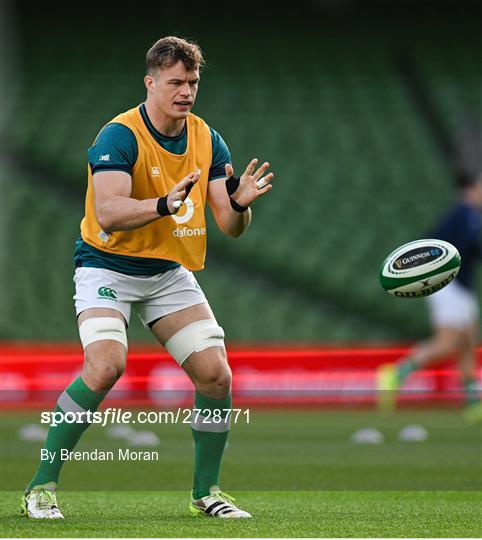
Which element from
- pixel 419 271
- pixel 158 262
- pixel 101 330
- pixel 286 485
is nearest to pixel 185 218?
pixel 158 262

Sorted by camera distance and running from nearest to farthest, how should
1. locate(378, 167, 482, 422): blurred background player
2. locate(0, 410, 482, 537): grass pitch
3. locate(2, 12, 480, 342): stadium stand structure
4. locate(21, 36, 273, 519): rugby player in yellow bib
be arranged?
1. locate(0, 410, 482, 537): grass pitch
2. locate(21, 36, 273, 519): rugby player in yellow bib
3. locate(378, 167, 482, 422): blurred background player
4. locate(2, 12, 480, 342): stadium stand structure

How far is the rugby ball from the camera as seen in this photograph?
6.75 meters

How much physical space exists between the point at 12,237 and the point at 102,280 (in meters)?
12.0

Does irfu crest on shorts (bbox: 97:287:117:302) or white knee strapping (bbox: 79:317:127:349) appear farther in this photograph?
irfu crest on shorts (bbox: 97:287:117:302)

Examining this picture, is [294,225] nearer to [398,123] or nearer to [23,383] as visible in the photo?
[398,123]

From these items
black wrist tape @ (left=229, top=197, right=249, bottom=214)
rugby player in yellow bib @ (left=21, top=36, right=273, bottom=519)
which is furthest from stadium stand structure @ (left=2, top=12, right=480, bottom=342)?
black wrist tape @ (left=229, top=197, right=249, bottom=214)

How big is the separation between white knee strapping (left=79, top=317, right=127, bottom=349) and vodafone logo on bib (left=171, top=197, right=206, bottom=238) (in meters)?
0.52

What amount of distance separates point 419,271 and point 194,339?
4.63ft

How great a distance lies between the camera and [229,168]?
616cm

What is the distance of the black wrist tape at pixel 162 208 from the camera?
5.58 meters

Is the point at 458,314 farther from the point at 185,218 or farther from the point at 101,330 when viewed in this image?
the point at 101,330

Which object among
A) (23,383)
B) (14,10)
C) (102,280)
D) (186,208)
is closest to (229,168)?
(186,208)

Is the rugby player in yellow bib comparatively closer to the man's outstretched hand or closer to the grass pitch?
the man's outstretched hand

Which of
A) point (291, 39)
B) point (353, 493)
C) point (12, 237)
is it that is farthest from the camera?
point (291, 39)
